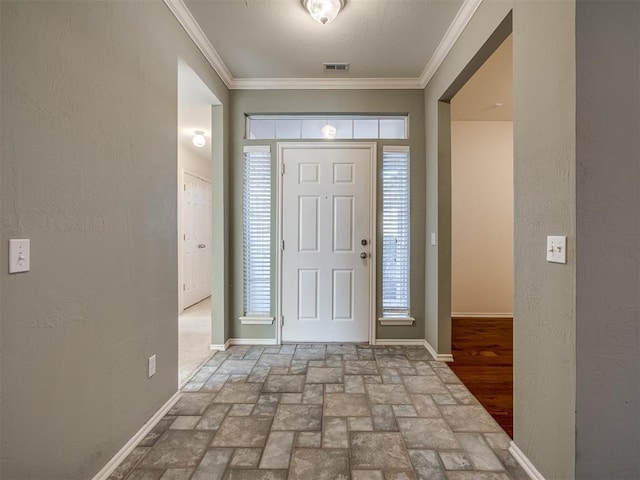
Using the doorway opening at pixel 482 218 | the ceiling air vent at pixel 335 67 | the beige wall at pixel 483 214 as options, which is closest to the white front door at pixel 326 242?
the ceiling air vent at pixel 335 67

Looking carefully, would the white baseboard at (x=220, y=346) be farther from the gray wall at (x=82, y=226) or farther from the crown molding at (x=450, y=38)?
the crown molding at (x=450, y=38)

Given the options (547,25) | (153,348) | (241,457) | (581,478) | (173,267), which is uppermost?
(547,25)

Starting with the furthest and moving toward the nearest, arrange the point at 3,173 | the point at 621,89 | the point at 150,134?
the point at 150,134, the point at 621,89, the point at 3,173

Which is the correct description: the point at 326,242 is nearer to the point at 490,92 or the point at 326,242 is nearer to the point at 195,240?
the point at 490,92

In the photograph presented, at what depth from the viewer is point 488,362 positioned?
8.73 ft

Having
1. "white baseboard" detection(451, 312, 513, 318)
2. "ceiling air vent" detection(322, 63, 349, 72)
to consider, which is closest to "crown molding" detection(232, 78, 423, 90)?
"ceiling air vent" detection(322, 63, 349, 72)

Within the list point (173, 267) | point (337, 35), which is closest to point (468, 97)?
point (337, 35)

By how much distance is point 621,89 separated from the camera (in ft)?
3.67

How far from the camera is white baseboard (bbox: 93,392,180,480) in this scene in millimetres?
1379

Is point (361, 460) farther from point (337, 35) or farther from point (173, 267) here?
point (337, 35)

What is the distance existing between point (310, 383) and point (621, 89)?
2.37 meters

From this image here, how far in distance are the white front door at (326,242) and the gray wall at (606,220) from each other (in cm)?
192

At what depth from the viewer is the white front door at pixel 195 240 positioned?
4.57m

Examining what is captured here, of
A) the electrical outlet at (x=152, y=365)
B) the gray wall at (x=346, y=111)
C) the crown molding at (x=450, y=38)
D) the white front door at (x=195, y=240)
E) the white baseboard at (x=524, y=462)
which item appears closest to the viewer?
the white baseboard at (x=524, y=462)
